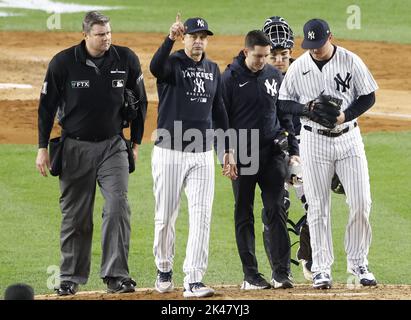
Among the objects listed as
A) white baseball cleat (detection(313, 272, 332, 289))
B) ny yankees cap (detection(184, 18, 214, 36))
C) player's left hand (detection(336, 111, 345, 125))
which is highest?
ny yankees cap (detection(184, 18, 214, 36))

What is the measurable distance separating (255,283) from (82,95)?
6.27 ft

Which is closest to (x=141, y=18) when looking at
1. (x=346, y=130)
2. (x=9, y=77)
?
(x=9, y=77)

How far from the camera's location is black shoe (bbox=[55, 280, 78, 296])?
30.3 ft

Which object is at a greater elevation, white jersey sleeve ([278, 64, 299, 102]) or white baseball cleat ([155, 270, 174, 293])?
white jersey sleeve ([278, 64, 299, 102])

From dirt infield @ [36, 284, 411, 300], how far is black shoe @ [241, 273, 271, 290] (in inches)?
4.5

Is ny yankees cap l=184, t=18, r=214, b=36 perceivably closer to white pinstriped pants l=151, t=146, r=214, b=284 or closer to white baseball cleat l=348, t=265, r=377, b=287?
white pinstriped pants l=151, t=146, r=214, b=284

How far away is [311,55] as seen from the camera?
938 centimetres

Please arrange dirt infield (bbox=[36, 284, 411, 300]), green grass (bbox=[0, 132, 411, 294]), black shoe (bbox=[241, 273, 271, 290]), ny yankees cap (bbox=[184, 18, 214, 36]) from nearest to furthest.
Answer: dirt infield (bbox=[36, 284, 411, 300]), ny yankees cap (bbox=[184, 18, 214, 36]), black shoe (bbox=[241, 273, 271, 290]), green grass (bbox=[0, 132, 411, 294])

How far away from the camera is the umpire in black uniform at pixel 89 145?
30.2 ft

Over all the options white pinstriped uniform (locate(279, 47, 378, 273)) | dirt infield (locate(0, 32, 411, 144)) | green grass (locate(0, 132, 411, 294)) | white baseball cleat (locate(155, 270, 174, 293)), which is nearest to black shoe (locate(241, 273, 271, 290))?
white pinstriped uniform (locate(279, 47, 378, 273))

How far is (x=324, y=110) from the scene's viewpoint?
9000 mm

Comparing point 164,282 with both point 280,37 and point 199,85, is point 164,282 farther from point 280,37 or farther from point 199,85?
point 280,37

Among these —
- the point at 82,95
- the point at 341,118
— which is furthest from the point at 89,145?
the point at 341,118
